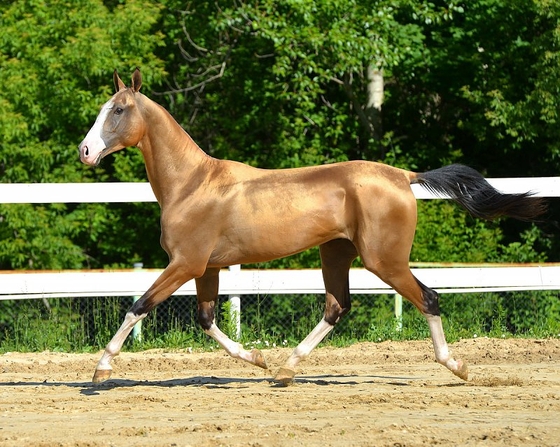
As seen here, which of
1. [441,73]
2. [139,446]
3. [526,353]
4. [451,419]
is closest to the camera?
[139,446]

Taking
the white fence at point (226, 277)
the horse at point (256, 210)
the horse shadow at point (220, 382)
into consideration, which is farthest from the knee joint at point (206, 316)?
the white fence at point (226, 277)

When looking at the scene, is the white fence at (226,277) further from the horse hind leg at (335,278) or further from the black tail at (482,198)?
the horse hind leg at (335,278)

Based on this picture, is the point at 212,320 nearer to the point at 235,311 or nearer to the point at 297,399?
the point at 297,399

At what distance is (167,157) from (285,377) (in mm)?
1932

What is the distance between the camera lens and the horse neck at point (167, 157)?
7922 millimetres

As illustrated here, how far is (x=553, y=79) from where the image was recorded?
48.5ft

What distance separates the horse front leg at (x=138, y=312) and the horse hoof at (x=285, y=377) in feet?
3.47

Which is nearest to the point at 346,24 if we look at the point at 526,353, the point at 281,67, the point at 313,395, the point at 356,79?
the point at 281,67

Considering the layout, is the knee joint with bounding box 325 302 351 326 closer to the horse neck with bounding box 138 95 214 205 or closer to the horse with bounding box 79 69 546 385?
the horse with bounding box 79 69 546 385

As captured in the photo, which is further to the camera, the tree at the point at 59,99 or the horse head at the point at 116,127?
the tree at the point at 59,99

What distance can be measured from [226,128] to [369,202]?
1009 cm

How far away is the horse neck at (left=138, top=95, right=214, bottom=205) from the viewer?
792cm

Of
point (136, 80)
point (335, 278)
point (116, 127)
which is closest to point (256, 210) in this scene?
point (335, 278)

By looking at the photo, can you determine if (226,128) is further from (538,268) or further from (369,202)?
(369,202)
